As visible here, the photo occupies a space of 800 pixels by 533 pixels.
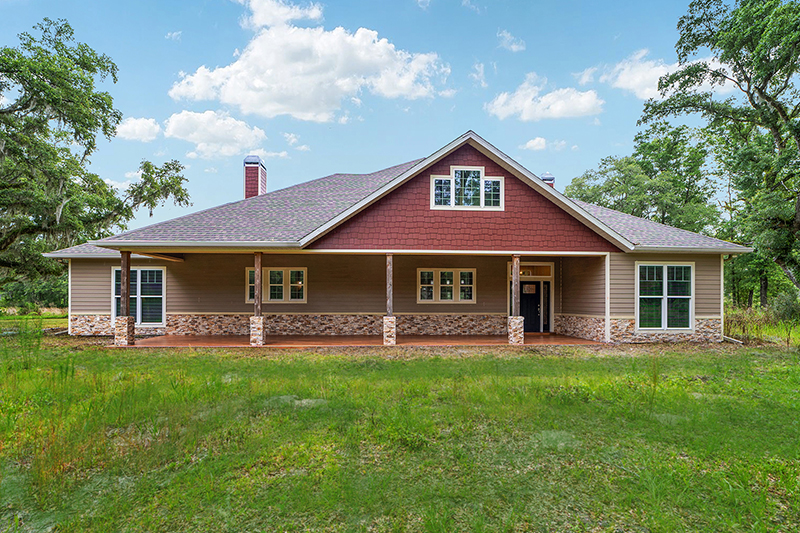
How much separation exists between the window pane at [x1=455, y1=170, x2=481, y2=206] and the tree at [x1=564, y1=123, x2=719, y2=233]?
56.3 ft

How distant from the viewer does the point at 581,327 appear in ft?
42.8

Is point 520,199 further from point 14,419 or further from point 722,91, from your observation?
point 722,91

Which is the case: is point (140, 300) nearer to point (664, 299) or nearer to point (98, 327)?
point (98, 327)

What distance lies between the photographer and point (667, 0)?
1659 centimetres

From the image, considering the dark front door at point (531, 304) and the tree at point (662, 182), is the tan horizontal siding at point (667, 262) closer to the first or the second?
the dark front door at point (531, 304)

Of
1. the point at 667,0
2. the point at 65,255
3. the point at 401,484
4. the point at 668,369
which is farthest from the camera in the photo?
the point at 667,0

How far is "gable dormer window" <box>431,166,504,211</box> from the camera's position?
11547 mm

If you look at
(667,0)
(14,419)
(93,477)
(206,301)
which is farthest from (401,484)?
(667,0)

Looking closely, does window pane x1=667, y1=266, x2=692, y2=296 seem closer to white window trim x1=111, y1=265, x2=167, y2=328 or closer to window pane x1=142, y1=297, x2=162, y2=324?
white window trim x1=111, y1=265, x2=167, y2=328

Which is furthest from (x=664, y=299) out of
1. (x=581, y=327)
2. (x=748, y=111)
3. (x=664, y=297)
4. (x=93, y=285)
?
(x=93, y=285)

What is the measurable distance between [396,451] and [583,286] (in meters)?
10.8

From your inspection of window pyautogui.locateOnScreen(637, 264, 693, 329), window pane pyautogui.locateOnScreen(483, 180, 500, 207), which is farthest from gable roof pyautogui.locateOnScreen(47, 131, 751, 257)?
window pyautogui.locateOnScreen(637, 264, 693, 329)

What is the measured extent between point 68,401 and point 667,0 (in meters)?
22.4

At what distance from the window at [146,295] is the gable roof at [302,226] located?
1480 mm
